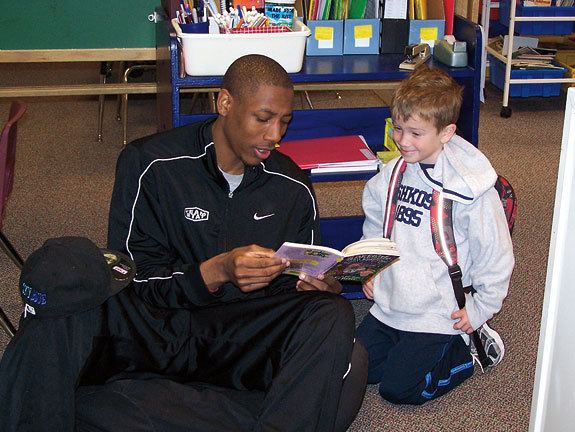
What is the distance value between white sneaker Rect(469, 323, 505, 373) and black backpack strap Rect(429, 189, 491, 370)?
28cm

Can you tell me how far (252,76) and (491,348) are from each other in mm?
1163

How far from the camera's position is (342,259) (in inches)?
81.3

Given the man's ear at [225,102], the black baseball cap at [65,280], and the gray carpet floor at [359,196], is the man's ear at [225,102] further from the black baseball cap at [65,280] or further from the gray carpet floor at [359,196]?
the gray carpet floor at [359,196]

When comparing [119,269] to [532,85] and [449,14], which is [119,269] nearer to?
[449,14]

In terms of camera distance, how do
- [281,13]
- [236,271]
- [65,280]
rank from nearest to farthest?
1. [65,280]
2. [236,271]
3. [281,13]

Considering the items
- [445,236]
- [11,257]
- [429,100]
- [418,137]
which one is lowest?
[11,257]

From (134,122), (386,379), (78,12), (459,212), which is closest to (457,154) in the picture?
(459,212)

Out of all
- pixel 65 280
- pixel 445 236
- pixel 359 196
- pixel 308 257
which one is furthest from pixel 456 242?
pixel 359 196

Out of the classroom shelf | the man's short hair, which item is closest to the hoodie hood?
the man's short hair

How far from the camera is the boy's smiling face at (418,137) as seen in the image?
233 centimetres

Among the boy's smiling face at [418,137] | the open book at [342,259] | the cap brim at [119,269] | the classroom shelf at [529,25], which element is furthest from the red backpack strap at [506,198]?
the classroom shelf at [529,25]

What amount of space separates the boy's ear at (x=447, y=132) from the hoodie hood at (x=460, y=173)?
45 millimetres

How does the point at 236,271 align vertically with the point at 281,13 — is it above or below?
below

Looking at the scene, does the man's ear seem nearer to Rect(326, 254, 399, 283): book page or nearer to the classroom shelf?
Rect(326, 254, 399, 283): book page
